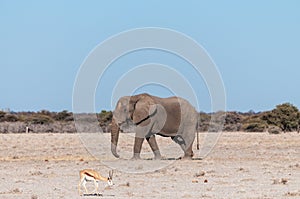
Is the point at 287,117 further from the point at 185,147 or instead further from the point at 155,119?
the point at 155,119

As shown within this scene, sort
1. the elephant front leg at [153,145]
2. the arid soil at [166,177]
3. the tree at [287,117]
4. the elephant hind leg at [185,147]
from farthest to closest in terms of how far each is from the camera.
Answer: the tree at [287,117] → the elephant hind leg at [185,147] → the elephant front leg at [153,145] → the arid soil at [166,177]

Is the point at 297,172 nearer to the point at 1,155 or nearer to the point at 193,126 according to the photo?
the point at 193,126

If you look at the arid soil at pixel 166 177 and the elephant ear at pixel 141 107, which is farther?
the elephant ear at pixel 141 107

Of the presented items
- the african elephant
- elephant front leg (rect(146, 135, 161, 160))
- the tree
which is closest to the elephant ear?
the african elephant

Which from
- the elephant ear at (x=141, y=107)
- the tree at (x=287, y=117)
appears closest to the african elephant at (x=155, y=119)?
the elephant ear at (x=141, y=107)

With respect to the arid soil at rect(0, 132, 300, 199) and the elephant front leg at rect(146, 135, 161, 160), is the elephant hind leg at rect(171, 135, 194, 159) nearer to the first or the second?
the arid soil at rect(0, 132, 300, 199)

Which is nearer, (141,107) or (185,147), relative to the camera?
(141,107)

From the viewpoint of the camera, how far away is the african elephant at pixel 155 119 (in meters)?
30.3

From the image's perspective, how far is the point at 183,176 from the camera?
23297 mm

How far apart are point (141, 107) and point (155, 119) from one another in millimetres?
800

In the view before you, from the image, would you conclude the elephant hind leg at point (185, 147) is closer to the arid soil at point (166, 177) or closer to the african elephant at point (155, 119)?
the african elephant at point (155, 119)

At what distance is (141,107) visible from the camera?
99.8 feet

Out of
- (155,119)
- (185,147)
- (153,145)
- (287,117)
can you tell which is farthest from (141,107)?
(287,117)

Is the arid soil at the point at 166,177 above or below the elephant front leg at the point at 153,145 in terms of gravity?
below
